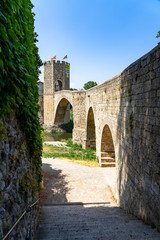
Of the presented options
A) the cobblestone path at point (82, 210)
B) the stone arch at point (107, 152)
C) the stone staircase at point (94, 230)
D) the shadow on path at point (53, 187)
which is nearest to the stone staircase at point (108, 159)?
the stone arch at point (107, 152)

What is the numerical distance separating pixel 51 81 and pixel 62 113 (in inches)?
207

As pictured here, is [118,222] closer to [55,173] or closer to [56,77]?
[55,173]

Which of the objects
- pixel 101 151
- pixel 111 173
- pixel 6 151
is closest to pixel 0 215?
pixel 6 151

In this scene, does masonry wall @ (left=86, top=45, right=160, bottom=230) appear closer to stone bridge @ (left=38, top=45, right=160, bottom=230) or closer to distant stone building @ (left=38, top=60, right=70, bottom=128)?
stone bridge @ (left=38, top=45, right=160, bottom=230)

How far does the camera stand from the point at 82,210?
4.83 m

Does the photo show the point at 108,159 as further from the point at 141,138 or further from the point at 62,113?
the point at 62,113

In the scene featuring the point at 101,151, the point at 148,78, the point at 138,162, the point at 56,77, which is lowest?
the point at 101,151

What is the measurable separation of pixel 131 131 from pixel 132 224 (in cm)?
207

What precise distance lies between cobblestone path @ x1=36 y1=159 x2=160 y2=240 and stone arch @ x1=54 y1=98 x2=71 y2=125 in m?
16.7

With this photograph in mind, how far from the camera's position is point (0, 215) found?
5.13 ft

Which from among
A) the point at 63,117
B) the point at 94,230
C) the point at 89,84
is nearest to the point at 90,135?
the point at 94,230

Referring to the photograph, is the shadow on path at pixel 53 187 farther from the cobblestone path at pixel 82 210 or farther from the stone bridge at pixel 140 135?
the stone bridge at pixel 140 135

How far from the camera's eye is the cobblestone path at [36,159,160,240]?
2.89 m

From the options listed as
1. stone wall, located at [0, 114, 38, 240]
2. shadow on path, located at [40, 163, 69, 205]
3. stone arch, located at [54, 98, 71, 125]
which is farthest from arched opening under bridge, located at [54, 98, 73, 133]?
stone wall, located at [0, 114, 38, 240]
